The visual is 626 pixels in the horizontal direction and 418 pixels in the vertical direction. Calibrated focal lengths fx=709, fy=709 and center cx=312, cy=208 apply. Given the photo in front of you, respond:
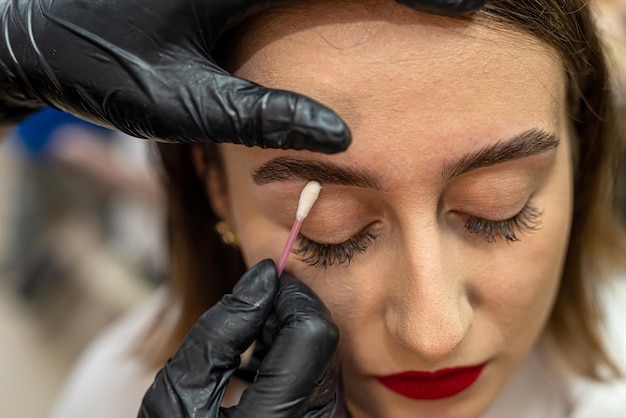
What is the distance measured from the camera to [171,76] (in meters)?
0.73

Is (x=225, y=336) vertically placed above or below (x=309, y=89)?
below

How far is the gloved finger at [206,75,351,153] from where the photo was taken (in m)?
0.70

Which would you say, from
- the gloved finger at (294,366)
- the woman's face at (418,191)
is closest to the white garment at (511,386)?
the woman's face at (418,191)

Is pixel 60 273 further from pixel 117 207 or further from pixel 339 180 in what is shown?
pixel 339 180

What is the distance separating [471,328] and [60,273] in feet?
6.13

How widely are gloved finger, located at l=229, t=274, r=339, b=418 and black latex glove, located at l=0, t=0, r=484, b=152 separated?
0.19m

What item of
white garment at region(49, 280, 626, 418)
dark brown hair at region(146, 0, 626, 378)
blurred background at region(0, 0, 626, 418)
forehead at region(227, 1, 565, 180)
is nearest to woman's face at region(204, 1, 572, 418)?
forehead at region(227, 1, 565, 180)

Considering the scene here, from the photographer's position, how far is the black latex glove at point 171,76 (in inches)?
27.8

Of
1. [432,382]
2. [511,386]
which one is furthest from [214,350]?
[511,386]

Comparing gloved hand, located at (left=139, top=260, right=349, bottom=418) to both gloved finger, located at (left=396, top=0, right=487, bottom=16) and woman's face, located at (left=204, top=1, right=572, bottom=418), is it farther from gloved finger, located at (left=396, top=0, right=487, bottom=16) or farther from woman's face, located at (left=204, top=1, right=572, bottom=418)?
gloved finger, located at (left=396, top=0, right=487, bottom=16)

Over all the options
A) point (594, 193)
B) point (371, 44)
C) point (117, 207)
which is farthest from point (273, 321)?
point (117, 207)

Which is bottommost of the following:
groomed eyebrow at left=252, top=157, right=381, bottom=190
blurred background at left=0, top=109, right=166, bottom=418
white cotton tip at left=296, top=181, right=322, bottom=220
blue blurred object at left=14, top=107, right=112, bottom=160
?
blurred background at left=0, top=109, right=166, bottom=418

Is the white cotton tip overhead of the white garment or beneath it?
overhead

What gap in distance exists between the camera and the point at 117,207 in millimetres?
2367
